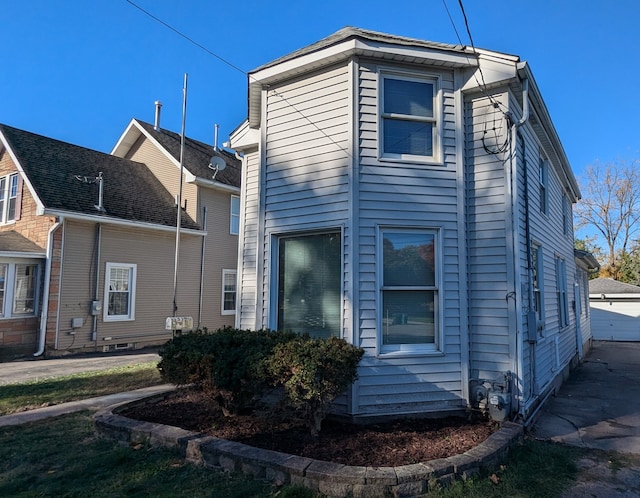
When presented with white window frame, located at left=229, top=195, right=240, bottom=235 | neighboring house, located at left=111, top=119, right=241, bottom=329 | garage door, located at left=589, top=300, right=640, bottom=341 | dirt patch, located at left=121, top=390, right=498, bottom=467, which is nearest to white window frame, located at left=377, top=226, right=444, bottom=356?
dirt patch, located at left=121, top=390, right=498, bottom=467

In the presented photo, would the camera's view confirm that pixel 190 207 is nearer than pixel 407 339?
No

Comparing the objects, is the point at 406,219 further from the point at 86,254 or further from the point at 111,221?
the point at 86,254

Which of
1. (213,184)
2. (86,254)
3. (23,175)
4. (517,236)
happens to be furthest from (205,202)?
(517,236)

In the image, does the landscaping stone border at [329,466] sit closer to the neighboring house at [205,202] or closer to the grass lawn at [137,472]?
the grass lawn at [137,472]

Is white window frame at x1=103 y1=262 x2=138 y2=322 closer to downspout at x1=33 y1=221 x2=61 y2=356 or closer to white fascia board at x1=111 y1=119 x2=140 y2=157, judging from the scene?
downspout at x1=33 y1=221 x2=61 y2=356

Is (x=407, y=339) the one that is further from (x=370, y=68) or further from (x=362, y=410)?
(x=370, y=68)

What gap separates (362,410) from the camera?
536cm

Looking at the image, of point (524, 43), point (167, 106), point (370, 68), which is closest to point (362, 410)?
point (370, 68)

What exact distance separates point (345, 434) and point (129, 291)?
1085 cm

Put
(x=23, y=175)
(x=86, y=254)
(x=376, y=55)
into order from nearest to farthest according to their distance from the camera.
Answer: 1. (x=376, y=55)
2. (x=23, y=175)
3. (x=86, y=254)

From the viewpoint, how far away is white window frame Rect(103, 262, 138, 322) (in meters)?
13.2

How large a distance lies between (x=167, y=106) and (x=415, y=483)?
17757mm

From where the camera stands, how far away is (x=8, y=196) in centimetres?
1392

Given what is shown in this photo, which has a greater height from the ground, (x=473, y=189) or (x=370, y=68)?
(x=370, y=68)
